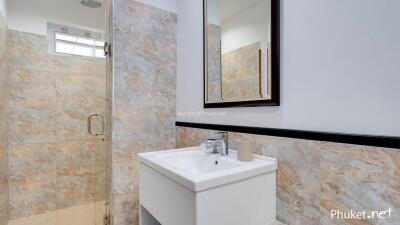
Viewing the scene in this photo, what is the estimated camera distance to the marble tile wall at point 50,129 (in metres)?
2.19

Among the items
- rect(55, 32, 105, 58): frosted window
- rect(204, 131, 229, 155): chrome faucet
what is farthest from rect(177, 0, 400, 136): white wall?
rect(55, 32, 105, 58): frosted window

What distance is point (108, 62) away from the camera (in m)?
1.80

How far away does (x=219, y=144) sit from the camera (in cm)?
134

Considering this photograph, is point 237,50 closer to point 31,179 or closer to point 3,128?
point 3,128

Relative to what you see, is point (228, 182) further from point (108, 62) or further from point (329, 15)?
point (108, 62)

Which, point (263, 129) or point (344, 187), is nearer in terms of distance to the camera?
point (344, 187)

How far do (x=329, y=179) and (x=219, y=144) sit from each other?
0.62 meters

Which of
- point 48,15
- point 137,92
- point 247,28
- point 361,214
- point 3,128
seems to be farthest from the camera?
point 48,15

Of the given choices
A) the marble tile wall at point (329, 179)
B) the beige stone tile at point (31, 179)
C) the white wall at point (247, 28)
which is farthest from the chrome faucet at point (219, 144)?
the beige stone tile at point (31, 179)

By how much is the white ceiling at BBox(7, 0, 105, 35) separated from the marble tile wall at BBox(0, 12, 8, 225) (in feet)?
0.81

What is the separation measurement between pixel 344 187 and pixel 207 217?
56cm

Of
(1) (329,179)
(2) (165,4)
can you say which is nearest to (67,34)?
(2) (165,4)

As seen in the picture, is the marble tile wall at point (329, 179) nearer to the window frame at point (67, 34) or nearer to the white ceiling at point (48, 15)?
the window frame at point (67, 34)

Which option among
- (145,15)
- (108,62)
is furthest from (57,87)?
(145,15)
